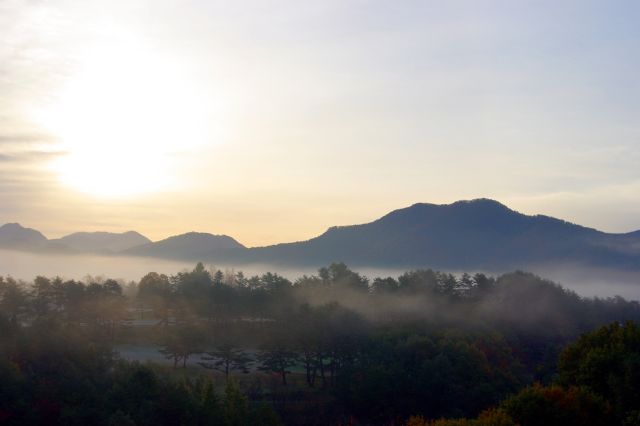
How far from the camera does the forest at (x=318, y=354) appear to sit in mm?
32000

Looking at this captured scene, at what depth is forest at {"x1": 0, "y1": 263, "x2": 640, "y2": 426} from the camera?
32000 millimetres

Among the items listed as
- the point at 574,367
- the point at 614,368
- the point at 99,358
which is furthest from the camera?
the point at 99,358

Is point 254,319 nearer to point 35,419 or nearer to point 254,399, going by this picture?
point 254,399

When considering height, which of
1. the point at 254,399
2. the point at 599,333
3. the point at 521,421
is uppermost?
the point at 599,333

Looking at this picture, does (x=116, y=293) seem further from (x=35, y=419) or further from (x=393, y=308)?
(x=35, y=419)

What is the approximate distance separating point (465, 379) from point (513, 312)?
4582cm

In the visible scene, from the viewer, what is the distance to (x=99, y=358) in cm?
4084

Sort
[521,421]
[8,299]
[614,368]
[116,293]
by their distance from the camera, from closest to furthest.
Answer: [521,421]
[614,368]
[8,299]
[116,293]

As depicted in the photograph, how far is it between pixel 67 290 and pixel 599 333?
55925 millimetres

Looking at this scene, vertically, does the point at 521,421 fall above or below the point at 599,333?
below

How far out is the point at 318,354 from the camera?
5372 centimetres

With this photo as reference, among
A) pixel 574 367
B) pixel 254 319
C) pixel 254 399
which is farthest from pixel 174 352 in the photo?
pixel 574 367

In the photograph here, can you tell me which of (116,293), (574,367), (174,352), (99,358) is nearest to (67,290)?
(116,293)

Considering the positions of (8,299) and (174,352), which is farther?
(8,299)
